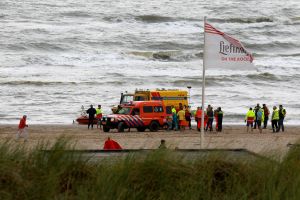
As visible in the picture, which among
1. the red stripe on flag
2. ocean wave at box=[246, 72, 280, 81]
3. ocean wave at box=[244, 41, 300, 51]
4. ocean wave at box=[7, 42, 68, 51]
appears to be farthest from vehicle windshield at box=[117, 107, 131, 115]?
ocean wave at box=[244, 41, 300, 51]

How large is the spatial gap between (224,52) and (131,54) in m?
45.9

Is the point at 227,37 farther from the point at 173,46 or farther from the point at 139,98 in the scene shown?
the point at 173,46

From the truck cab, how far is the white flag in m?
12.5

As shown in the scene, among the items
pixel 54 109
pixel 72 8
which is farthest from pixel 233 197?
pixel 72 8

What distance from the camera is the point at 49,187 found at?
8.61m

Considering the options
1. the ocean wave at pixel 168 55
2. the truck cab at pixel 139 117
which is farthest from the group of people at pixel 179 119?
the ocean wave at pixel 168 55

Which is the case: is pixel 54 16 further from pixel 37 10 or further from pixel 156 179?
pixel 156 179

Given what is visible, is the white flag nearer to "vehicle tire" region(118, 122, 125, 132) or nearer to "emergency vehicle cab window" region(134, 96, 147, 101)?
"vehicle tire" region(118, 122, 125, 132)

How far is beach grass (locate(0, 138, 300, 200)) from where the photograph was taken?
8.61 m

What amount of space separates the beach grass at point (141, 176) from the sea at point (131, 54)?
985 inches

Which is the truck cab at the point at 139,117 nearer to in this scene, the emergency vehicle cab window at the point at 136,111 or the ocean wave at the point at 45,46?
the emergency vehicle cab window at the point at 136,111

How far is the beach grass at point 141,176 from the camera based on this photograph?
339 inches

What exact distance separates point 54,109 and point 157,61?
943 inches

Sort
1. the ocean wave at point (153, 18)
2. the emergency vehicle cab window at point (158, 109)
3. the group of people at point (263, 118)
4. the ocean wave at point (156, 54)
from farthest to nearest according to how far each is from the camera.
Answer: the ocean wave at point (153, 18)
the ocean wave at point (156, 54)
the emergency vehicle cab window at point (158, 109)
the group of people at point (263, 118)
